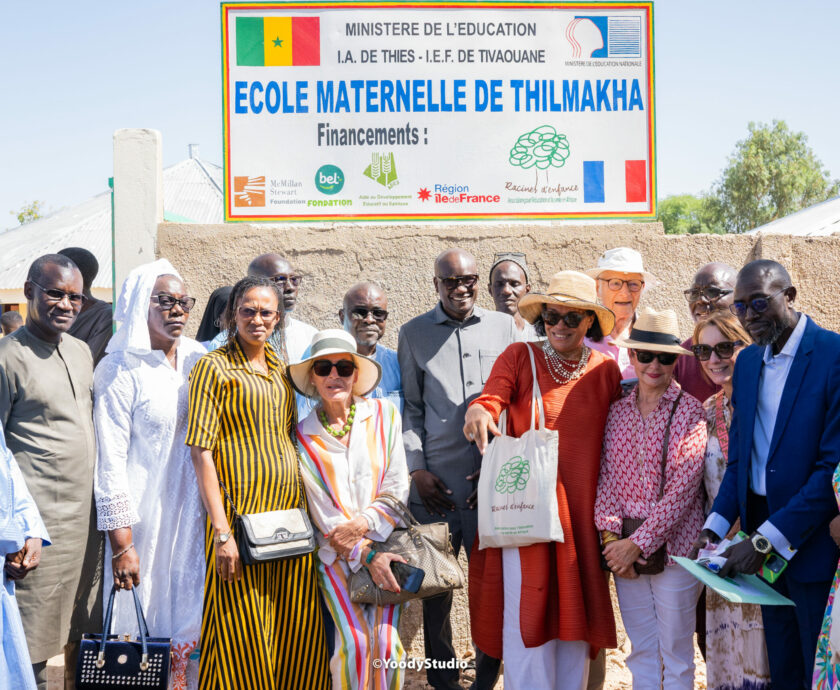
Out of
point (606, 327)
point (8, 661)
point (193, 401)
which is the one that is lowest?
point (8, 661)

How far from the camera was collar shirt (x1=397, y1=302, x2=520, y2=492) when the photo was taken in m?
4.21

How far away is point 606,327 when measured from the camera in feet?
12.9

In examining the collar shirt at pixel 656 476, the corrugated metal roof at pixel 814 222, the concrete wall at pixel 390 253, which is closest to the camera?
the collar shirt at pixel 656 476

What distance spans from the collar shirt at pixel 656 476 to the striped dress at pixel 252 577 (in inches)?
53.8

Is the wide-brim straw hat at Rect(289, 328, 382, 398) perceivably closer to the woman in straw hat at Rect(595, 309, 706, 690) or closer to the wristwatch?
the woman in straw hat at Rect(595, 309, 706, 690)

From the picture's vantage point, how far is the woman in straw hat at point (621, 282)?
475 cm

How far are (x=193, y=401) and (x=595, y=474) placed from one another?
1818 millimetres

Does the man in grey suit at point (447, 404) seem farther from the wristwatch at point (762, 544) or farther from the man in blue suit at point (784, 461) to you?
the wristwatch at point (762, 544)

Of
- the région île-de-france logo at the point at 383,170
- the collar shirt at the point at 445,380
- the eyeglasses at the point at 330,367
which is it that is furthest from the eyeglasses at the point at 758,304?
the région île-de-france logo at the point at 383,170

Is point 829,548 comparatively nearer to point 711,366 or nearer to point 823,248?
point 711,366

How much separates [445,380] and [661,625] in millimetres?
1546

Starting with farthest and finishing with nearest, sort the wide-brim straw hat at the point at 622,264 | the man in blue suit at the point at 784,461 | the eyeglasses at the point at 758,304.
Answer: the wide-brim straw hat at the point at 622,264 → the eyeglasses at the point at 758,304 → the man in blue suit at the point at 784,461

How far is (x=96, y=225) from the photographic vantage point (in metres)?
18.9

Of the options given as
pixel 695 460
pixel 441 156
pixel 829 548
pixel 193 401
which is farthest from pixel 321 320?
pixel 829 548
